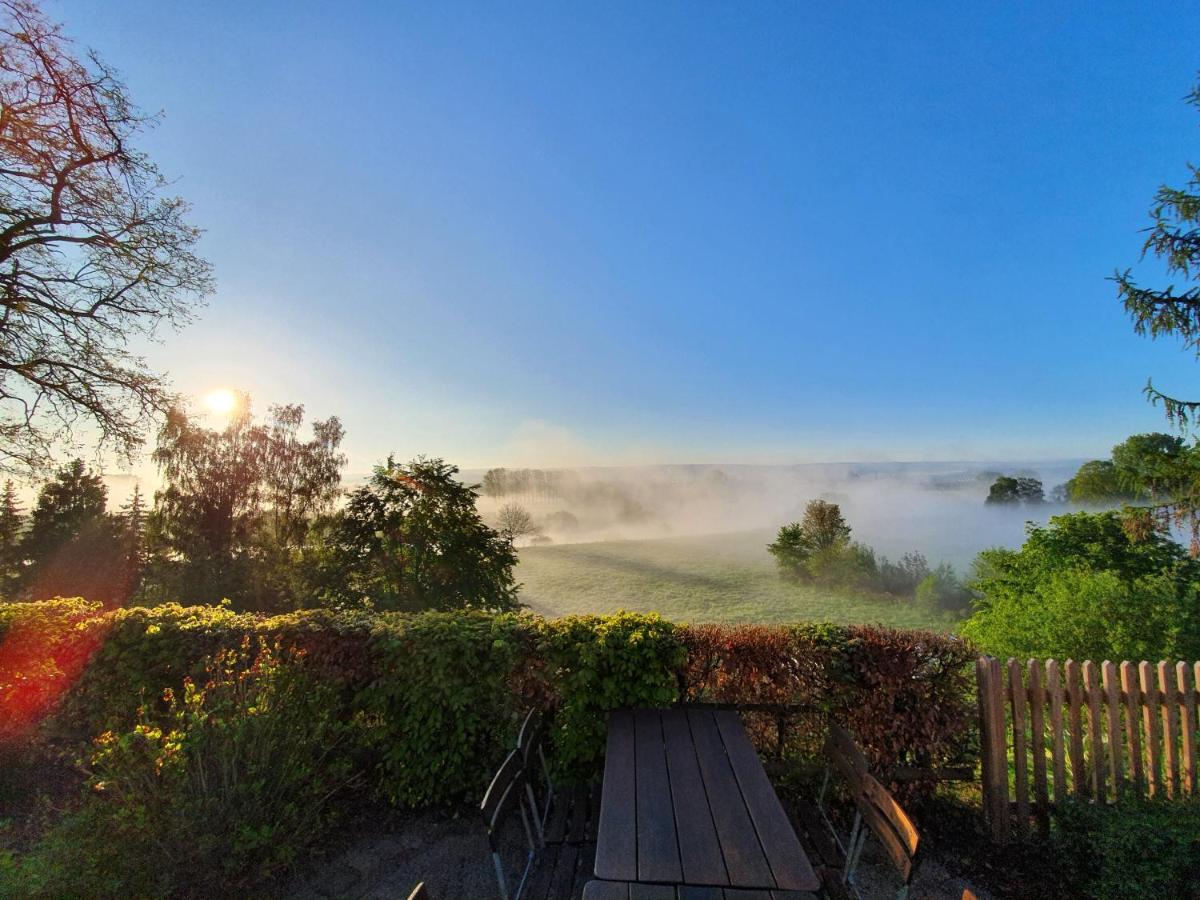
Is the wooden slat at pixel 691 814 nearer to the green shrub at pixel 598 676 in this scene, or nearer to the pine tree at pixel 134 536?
the green shrub at pixel 598 676

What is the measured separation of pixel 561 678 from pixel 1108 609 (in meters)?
6.89

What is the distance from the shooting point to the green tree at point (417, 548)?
9.12 metres

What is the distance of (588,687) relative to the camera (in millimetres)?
3727

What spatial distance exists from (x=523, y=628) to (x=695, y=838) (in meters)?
2.12

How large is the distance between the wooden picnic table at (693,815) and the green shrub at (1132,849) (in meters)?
2.43

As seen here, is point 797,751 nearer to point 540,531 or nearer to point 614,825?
point 614,825

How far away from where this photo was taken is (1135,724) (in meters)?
3.68

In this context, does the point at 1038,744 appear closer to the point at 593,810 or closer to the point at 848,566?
the point at 593,810

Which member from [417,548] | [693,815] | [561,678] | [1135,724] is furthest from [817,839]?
[417,548]

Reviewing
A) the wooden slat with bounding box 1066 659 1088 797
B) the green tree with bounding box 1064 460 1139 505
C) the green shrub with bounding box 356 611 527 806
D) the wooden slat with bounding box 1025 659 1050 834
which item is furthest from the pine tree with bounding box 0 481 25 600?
the green tree with bounding box 1064 460 1139 505

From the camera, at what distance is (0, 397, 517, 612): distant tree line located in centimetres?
925

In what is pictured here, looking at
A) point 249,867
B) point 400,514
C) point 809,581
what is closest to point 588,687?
point 249,867

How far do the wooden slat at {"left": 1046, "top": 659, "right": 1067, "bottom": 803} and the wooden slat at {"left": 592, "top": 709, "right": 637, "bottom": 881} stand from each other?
3325mm

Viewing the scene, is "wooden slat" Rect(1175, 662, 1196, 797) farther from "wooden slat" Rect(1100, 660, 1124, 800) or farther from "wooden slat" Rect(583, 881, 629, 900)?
"wooden slat" Rect(583, 881, 629, 900)
